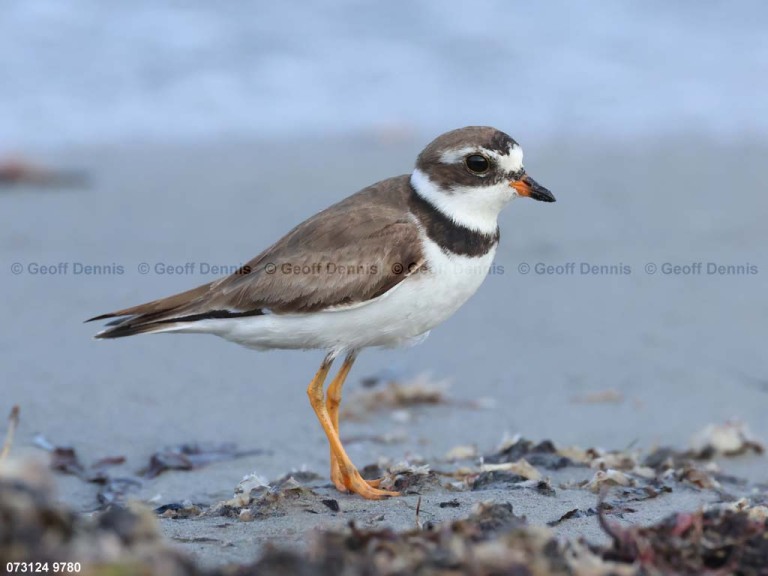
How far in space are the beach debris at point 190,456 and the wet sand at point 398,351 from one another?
2.9 inches

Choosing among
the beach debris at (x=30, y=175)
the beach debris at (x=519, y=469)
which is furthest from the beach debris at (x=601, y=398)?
the beach debris at (x=30, y=175)

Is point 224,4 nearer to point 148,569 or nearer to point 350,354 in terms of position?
point 350,354

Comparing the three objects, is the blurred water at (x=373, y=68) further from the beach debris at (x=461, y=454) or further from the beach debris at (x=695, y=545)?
the beach debris at (x=695, y=545)

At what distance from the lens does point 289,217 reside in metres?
9.73

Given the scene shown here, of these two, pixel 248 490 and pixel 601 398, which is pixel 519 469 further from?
pixel 601 398

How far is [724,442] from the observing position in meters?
5.98

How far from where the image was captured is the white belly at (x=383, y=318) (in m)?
4.87

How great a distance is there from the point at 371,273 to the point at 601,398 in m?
2.67

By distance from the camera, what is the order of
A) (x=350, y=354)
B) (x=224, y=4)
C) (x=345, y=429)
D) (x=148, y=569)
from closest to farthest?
(x=148, y=569) → (x=350, y=354) → (x=345, y=429) → (x=224, y=4)

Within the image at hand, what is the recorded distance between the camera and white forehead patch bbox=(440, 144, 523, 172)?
5.10m

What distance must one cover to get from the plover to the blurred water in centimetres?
771

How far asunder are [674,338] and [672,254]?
5.10 ft

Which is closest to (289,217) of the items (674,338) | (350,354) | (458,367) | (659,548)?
(458,367)

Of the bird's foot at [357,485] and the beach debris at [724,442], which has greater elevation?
the beach debris at [724,442]
